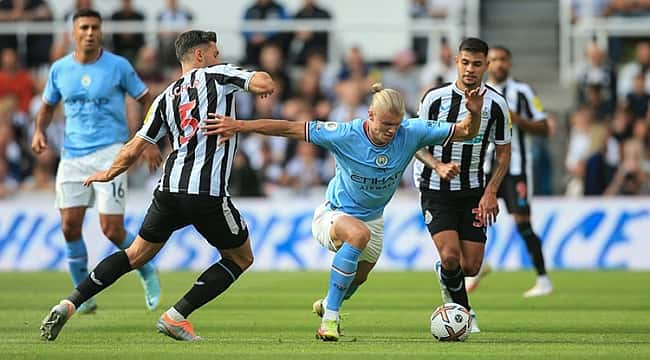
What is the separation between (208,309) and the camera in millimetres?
12141

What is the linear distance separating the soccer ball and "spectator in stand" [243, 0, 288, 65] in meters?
12.9

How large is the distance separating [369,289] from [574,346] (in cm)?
595

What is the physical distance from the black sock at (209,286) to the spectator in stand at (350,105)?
10.9 meters

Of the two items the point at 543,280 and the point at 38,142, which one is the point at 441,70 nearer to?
the point at 543,280

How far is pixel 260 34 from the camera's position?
72.0 feet

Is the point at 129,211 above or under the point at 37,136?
under

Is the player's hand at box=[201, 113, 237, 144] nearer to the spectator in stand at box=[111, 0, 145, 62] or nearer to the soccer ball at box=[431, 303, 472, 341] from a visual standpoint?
the soccer ball at box=[431, 303, 472, 341]

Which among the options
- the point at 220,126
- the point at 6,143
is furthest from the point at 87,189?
the point at 6,143

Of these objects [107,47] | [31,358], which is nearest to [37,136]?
[31,358]

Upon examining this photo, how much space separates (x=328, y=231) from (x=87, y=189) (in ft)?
10.6

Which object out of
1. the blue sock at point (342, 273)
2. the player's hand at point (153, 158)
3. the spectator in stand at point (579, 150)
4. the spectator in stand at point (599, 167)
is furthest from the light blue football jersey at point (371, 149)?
the spectator in stand at point (579, 150)

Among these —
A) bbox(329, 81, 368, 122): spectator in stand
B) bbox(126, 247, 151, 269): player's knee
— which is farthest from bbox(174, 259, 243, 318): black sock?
bbox(329, 81, 368, 122): spectator in stand

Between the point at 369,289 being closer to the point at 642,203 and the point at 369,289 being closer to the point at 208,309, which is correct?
the point at 208,309

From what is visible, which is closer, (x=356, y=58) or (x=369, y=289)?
(x=369, y=289)
